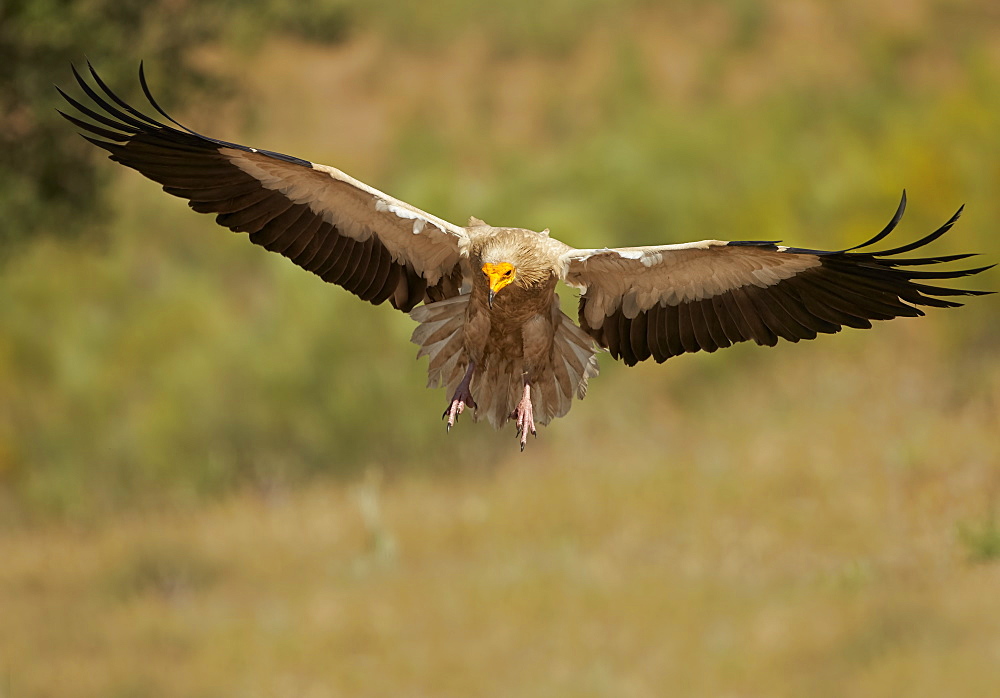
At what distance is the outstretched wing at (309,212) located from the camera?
644cm

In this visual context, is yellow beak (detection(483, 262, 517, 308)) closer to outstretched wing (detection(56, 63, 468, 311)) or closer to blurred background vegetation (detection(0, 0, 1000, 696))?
outstretched wing (detection(56, 63, 468, 311))

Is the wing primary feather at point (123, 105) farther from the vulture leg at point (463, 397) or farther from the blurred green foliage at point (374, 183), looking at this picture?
the blurred green foliage at point (374, 183)

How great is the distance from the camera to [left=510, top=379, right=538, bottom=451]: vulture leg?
6152 millimetres

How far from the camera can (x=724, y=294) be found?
6.82 meters

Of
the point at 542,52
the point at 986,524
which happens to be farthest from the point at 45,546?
the point at 542,52

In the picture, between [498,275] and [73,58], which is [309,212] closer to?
[498,275]

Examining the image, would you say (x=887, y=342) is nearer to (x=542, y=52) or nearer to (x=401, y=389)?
(x=401, y=389)

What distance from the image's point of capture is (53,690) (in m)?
13.5

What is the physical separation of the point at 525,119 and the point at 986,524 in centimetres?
1909

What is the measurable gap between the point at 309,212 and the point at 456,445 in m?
12.2

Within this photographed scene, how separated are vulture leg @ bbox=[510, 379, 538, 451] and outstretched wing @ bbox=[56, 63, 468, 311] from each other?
0.79m

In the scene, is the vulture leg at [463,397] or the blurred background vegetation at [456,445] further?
the blurred background vegetation at [456,445]

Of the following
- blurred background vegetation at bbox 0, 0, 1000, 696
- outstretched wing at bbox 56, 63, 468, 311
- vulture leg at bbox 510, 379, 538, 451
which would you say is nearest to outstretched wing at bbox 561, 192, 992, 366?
vulture leg at bbox 510, 379, 538, 451

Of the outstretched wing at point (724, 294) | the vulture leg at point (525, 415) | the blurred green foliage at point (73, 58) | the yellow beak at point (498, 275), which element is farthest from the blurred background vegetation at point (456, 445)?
the yellow beak at point (498, 275)
